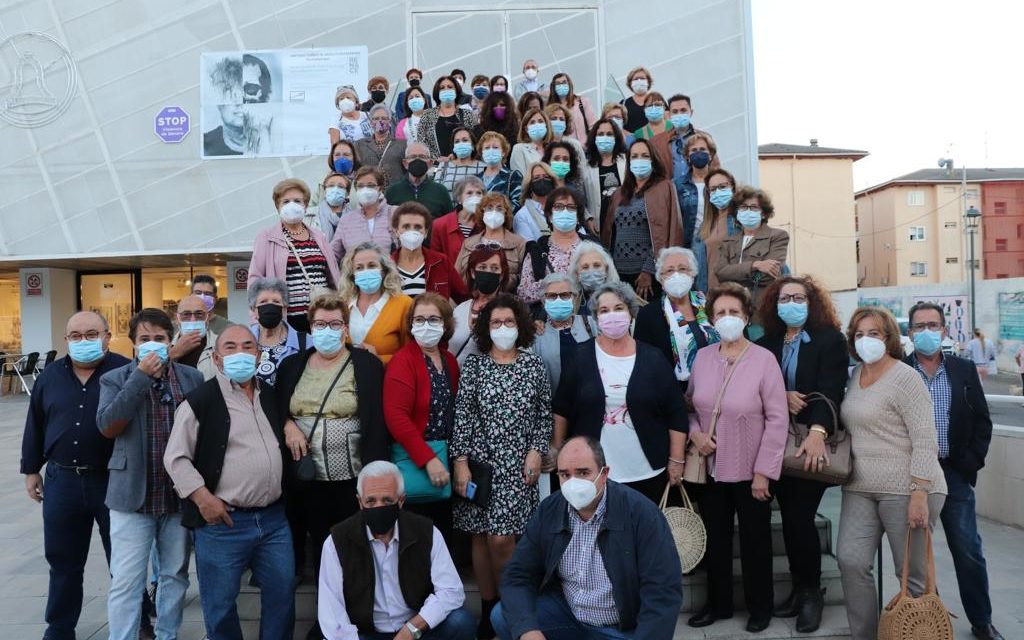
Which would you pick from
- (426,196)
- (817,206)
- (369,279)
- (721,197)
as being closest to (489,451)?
(369,279)

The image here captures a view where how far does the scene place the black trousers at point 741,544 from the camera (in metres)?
4.23

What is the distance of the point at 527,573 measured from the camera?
3477 millimetres

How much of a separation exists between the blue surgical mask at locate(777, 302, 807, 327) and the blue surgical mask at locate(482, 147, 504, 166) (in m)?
3.33

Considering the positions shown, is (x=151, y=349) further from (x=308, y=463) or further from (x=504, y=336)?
(x=504, y=336)

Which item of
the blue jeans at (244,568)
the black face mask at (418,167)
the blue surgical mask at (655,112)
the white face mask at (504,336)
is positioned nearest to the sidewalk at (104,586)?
the blue jeans at (244,568)

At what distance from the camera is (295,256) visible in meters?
5.48

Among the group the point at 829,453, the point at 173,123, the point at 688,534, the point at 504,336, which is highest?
the point at 173,123

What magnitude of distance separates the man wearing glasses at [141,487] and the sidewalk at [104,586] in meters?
0.64

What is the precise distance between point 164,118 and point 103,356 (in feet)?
48.3

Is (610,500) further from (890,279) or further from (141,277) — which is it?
(890,279)

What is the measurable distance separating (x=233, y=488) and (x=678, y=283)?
2.85m

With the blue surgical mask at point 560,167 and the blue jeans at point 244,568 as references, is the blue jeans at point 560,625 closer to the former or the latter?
the blue jeans at point 244,568

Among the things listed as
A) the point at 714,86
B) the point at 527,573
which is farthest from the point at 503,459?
the point at 714,86

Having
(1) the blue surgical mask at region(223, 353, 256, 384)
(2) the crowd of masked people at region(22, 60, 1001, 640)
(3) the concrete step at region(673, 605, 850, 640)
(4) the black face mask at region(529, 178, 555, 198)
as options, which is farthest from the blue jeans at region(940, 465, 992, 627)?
(1) the blue surgical mask at region(223, 353, 256, 384)
